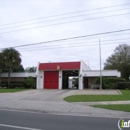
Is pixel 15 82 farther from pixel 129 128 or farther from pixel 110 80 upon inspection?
pixel 129 128

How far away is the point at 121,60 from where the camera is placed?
57406 millimetres

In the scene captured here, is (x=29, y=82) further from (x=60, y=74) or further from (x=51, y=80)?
(x=60, y=74)

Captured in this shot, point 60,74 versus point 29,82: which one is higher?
point 60,74

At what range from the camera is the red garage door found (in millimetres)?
38338

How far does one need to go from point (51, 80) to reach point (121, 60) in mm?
26949

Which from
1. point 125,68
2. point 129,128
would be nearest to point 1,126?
point 129,128

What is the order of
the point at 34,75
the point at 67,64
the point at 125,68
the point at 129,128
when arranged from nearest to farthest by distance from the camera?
1. the point at 129,128
2. the point at 67,64
3. the point at 34,75
4. the point at 125,68

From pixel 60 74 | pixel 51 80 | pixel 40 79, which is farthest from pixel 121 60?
pixel 40 79

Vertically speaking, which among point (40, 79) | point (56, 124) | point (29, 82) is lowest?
point (56, 124)

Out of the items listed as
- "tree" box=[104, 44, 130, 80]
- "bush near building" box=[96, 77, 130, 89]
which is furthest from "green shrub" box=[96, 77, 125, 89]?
"tree" box=[104, 44, 130, 80]

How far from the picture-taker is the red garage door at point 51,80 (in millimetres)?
38338

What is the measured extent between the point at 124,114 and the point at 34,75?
99.5ft

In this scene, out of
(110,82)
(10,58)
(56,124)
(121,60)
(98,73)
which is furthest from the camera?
(121,60)

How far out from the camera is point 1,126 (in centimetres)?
814
